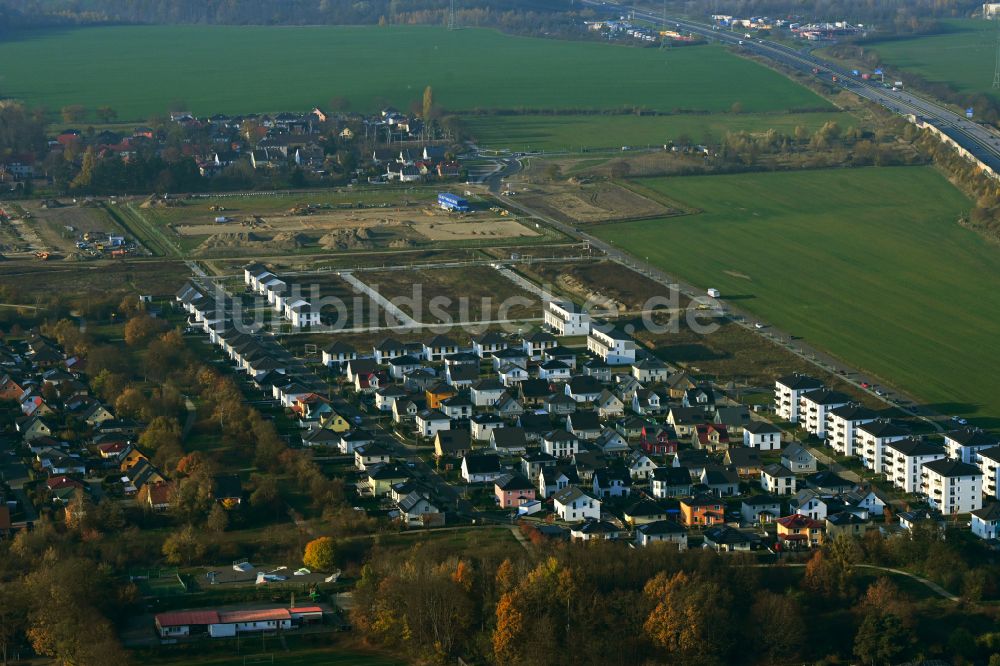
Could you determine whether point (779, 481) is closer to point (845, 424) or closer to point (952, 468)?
point (845, 424)

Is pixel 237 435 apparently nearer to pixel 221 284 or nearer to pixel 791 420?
pixel 791 420

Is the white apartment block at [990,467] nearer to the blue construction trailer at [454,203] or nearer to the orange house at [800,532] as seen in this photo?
the orange house at [800,532]

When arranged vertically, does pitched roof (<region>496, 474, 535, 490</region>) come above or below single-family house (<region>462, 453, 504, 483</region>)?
above

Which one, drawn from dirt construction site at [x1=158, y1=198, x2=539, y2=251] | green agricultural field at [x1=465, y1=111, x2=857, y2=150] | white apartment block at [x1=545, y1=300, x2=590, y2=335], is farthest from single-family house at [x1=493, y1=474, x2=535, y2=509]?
green agricultural field at [x1=465, y1=111, x2=857, y2=150]

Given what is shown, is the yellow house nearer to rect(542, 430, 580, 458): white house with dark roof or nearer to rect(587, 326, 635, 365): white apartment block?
rect(542, 430, 580, 458): white house with dark roof

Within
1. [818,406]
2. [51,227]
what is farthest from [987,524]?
[51,227]
